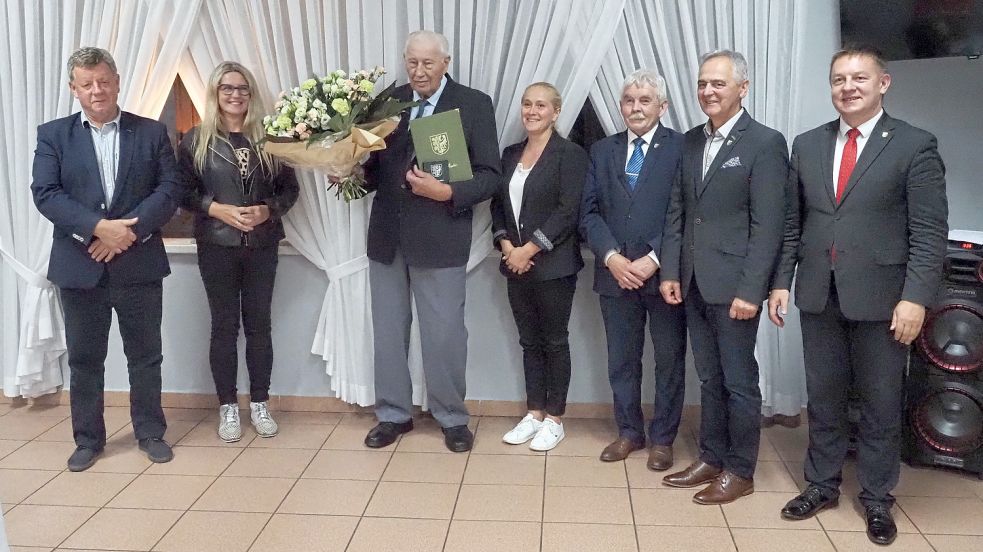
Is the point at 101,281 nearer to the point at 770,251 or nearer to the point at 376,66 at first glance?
the point at 376,66

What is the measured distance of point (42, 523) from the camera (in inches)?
109

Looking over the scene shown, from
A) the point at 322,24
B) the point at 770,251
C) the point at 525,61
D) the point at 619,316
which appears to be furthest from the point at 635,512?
the point at 322,24

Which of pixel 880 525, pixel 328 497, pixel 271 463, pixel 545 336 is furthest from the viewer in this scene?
pixel 545 336

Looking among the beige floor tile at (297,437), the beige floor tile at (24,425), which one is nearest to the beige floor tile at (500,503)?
the beige floor tile at (297,437)

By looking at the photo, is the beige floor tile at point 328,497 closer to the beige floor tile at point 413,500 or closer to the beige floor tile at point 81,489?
the beige floor tile at point 413,500

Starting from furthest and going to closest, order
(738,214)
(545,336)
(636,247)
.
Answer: (545,336) < (636,247) < (738,214)

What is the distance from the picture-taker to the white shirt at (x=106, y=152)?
3152 millimetres

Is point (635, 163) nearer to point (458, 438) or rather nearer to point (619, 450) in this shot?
point (619, 450)

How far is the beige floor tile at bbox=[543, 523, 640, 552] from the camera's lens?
2.60 metres

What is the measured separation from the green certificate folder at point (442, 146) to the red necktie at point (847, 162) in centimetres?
136

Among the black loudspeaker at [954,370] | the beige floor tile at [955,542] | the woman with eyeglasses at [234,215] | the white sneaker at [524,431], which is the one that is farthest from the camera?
the white sneaker at [524,431]

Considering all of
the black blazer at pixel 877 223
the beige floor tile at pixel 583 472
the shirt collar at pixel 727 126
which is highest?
the shirt collar at pixel 727 126

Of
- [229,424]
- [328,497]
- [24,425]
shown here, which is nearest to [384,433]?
[328,497]

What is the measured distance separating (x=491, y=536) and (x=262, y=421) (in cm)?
140
